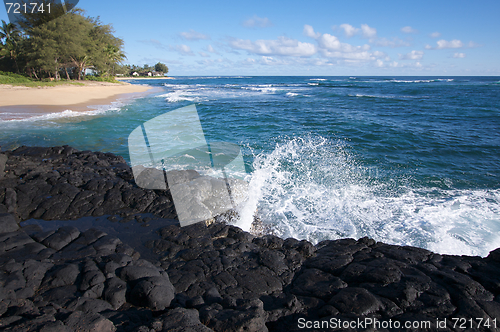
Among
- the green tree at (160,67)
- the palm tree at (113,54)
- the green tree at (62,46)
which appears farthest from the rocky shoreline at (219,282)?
the green tree at (160,67)

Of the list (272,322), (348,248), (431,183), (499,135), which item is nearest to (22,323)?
(272,322)

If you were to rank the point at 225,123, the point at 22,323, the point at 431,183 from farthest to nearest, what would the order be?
1. the point at 225,123
2. the point at 431,183
3. the point at 22,323

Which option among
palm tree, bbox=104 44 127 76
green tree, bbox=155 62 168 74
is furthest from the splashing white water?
green tree, bbox=155 62 168 74

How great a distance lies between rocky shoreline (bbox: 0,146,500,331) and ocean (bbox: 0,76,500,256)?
4.71 feet

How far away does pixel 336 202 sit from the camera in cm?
678

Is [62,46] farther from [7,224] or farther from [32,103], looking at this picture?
[7,224]

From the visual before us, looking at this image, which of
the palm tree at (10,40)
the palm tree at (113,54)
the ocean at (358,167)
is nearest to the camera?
the ocean at (358,167)

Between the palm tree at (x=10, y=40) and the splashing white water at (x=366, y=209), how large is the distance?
4766 cm

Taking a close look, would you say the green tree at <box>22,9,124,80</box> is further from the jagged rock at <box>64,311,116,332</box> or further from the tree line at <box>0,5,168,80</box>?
the jagged rock at <box>64,311,116,332</box>

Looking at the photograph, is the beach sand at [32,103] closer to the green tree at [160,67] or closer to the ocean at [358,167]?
the ocean at [358,167]

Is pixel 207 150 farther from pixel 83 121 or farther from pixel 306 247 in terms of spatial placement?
pixel 83 121

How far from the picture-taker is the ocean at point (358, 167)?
5781 mm

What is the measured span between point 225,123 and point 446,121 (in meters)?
14.1

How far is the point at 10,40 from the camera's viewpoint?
3869 cm
